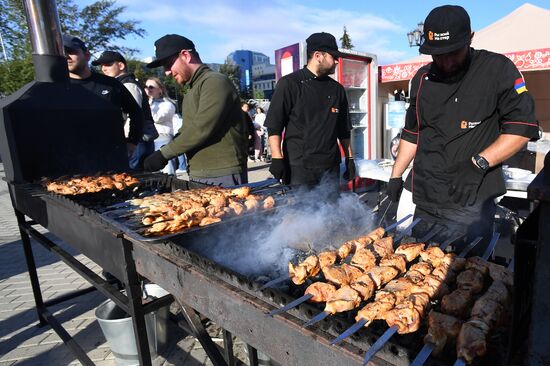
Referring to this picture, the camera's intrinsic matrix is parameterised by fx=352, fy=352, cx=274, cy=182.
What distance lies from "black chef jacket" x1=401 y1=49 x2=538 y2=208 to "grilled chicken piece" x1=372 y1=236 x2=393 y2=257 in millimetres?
1003

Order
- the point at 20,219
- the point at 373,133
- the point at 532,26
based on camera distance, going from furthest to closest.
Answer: the point at 373,133, the point at 532,26, the point at 20,219

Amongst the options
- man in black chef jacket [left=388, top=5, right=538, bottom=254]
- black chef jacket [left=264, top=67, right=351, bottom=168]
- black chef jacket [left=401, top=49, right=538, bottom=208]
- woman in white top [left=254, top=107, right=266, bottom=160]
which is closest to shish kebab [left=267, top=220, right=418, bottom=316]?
man in black chef jacket [left=388, top=5, right=538, bottom=254]

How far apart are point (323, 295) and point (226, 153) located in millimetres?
2284

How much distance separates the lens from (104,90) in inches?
176

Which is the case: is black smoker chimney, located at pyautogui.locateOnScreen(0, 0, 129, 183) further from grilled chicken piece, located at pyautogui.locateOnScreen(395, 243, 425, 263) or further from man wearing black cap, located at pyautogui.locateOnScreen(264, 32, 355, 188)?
grilled chicken piece, located at pyautogui.locateOnScreen(395, 243, 425, 263)

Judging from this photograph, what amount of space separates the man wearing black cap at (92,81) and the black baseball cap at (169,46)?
1311 millimetres

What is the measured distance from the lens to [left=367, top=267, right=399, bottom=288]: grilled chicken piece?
151 centimetres

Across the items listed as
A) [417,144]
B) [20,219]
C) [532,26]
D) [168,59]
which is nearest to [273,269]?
[417,144]

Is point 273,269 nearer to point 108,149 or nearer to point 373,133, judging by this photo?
point 108,149

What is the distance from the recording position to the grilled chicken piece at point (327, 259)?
1.64 metres

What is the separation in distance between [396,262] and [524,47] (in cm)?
661

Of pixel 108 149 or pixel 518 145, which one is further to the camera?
pixel 108 149

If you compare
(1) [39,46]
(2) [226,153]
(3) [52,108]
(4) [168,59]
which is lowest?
(2) [226,153]

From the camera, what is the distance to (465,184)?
2416 millimetres
